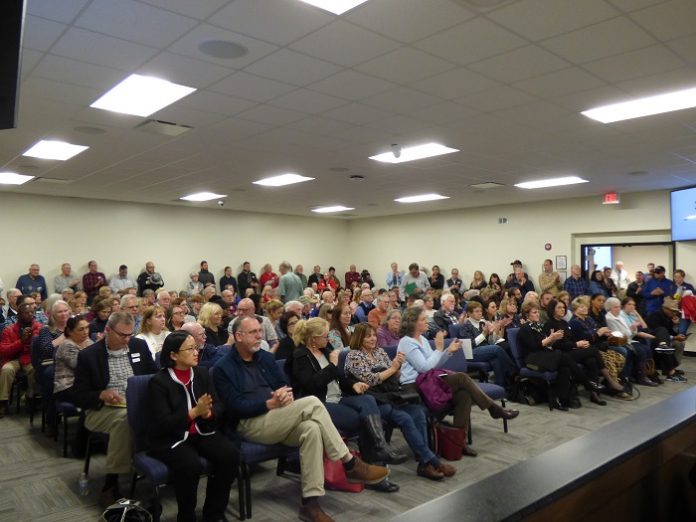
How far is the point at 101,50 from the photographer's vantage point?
3.53 m

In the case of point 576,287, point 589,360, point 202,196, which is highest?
point 202,196

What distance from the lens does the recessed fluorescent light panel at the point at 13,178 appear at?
823 cm

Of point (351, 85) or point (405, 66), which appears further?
point (351, 85)

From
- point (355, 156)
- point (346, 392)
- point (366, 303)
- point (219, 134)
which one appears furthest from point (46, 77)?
point (366, 303)

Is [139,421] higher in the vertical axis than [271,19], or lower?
lower

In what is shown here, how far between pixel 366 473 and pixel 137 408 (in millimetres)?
1463

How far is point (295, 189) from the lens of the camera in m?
9.68

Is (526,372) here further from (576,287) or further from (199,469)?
(576,287)

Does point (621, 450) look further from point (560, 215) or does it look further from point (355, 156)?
point (560, 215)

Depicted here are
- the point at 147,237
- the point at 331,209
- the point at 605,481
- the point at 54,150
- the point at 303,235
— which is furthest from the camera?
the point at 303,235

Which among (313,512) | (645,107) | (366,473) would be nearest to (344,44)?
(366,473)

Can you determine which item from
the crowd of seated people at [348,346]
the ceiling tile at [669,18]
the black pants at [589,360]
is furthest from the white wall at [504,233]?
the ceiling tile at [669,18]

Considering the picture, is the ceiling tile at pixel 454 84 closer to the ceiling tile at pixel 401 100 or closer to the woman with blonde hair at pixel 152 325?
the ceiling tile at pixel 401 100

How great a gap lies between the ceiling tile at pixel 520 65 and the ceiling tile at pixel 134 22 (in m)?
2.06
